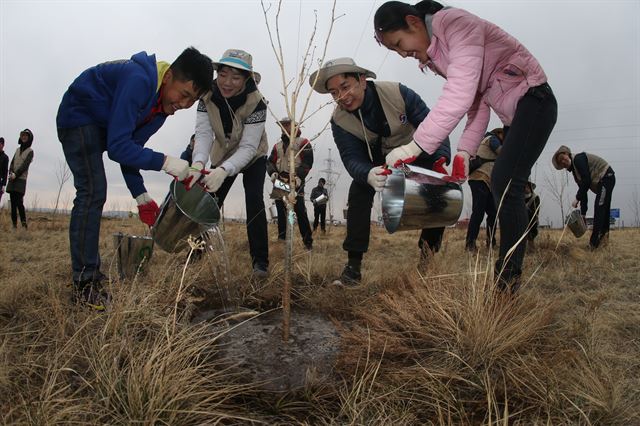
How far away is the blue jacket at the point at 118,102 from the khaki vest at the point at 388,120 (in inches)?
52.2

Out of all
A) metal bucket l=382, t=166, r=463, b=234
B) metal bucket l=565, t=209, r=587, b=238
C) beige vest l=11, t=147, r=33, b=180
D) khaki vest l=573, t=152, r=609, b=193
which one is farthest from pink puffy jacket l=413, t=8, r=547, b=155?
beige vest l=11, t=147, r=33, b=180

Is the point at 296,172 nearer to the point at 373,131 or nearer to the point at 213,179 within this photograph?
the point at 373,131

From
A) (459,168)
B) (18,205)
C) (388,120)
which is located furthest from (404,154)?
(18,205)

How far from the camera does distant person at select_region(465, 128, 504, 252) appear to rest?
5031 millimetres

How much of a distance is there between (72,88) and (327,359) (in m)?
2.00

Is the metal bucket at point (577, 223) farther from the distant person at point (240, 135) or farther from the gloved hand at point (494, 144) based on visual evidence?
the distant person at point (240, 135)

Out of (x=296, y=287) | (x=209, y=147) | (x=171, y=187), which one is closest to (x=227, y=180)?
(x=209, y=147)

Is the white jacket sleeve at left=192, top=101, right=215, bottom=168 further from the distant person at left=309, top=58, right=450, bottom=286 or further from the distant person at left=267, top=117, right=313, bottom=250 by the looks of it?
the distant person at left=267, top=117, right=313, bottom=250

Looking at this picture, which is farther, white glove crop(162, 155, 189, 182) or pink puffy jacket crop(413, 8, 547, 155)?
white glove crop(162, 155, 189, 182)

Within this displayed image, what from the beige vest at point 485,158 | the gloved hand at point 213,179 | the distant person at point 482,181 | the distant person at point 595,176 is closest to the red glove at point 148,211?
the gloved hand at point 213,179

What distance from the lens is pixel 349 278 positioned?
2797mm

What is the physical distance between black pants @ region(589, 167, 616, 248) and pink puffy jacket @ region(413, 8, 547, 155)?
436 centimetres

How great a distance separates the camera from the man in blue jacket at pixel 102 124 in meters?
2.18

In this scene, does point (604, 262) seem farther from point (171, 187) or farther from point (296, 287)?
point (171, 187)
